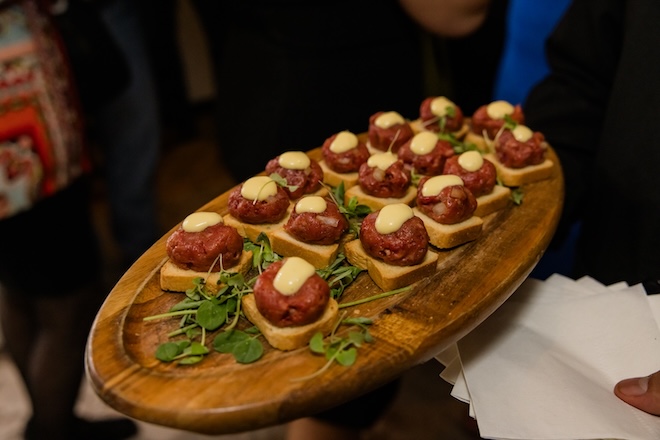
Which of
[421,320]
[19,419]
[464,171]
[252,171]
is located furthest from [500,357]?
[19,419]

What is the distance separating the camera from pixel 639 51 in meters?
1.73

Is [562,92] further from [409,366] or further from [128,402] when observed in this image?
[128,402]

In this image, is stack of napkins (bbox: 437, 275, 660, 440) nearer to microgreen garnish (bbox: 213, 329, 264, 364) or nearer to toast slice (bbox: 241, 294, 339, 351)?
toast slice (bbox: 241, 294, 339, 351)

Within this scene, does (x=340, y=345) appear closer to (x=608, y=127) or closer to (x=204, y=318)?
(x=204, y=318)

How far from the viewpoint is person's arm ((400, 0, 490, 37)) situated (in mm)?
2189

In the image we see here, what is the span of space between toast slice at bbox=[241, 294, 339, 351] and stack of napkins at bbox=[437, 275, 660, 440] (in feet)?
0.99

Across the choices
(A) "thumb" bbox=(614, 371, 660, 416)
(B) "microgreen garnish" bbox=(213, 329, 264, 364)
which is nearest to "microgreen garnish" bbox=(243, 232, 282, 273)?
(B) "microgreen garnish" bbox=(213, 329, 264, 364)

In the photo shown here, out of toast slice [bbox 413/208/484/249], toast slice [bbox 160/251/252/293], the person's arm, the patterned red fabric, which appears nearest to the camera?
toast slice [bbox 160/251/252/293]

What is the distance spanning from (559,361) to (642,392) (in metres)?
0.18

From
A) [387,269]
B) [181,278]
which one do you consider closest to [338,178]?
[387,269]

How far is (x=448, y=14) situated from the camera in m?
2.21

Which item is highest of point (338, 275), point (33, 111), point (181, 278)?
point (33, 111)

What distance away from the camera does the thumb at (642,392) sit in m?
1.21

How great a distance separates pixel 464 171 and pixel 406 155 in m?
0.19
